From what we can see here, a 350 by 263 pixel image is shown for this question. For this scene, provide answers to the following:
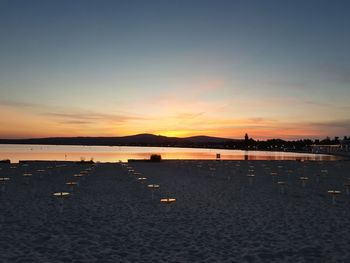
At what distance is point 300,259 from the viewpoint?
1007 centimetres

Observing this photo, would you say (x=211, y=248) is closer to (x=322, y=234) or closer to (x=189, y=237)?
(x=189, y=237)

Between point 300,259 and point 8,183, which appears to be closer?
point 300,259

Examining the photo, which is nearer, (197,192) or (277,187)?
(197,192)

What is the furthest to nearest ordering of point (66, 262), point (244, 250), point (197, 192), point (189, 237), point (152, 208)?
point (197, 192), point (152, 208), point (189, 237), point (244, 250), point (66, 262)

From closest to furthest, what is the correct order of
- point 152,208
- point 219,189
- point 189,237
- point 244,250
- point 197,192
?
point 244,250 < point 189,237 < point 152,208 < point 197,192 < point 219,189

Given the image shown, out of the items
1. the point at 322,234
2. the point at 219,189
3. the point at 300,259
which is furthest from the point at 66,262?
the point at 219,189

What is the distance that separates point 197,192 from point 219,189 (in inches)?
92.6

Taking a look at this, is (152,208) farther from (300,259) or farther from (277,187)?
(277,187)

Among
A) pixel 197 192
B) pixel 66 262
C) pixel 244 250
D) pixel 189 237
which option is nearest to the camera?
pixel 66 262

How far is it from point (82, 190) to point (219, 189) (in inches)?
326

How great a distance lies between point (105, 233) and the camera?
514 inches

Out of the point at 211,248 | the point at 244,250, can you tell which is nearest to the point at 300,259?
the point at 244,250

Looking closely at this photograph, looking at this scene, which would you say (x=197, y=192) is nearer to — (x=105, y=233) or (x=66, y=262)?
(x=105, y=233)

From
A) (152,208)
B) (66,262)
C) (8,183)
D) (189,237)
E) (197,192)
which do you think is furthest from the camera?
(8,183)
